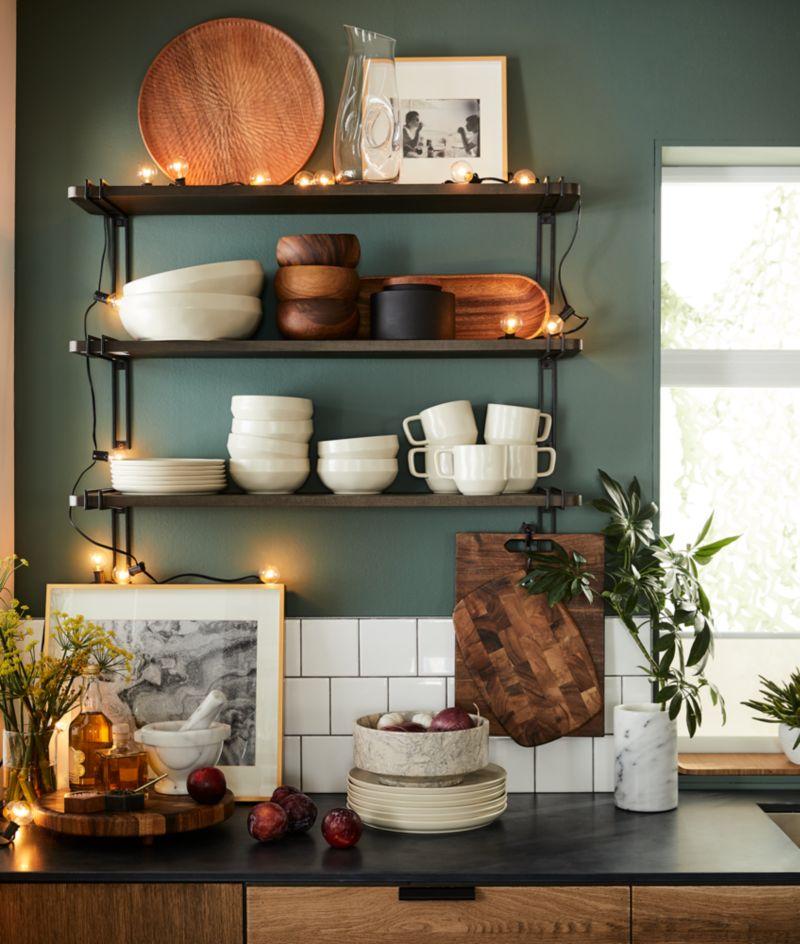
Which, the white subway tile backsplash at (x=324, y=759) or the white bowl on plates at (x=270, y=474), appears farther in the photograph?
the white subway tile backsplash at (x=324, y=759)

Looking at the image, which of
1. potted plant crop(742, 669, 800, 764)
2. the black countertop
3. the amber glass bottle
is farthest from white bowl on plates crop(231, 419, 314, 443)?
potted plant crop(742, 669, 800, 764)

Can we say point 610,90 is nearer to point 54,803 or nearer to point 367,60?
point 367,60

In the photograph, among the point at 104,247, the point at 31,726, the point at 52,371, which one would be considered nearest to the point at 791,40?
the point at 104,247

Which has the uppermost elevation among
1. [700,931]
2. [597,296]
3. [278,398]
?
[597,296]

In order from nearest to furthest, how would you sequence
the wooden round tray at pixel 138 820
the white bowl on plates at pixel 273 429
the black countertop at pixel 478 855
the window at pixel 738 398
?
the black countertop at pixel 478 855, the wooden round tray at pixel 138 820, the white bowl on plates at pixel 273 429, the window at pixel 738 398

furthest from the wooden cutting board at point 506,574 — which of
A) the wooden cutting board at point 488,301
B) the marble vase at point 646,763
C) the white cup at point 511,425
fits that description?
the wooden cutting board at point 488,301

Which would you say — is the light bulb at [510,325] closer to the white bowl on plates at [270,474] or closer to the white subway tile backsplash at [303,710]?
the white bowl on plates at [270,474]

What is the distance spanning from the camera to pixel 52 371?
93.8 inches

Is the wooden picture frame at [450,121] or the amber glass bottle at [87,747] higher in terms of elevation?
the wooden picture frame at [450,121]

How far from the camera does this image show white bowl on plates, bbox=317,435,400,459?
217cm

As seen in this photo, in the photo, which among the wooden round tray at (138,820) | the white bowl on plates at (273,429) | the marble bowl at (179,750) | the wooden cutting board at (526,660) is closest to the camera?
the wooden round tray at (138,820)

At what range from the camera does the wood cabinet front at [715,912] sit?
6.04 ft

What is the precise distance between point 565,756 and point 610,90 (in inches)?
61.6

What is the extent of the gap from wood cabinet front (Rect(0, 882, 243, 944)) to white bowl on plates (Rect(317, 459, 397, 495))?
0.83m
